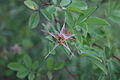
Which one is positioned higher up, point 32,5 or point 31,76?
point 32,5

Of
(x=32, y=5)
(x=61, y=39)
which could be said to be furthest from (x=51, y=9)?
(x=61, y=39)

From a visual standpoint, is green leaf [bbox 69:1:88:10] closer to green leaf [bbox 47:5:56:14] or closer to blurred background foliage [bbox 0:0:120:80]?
blurred background foliage [bbox 0:0:120:80]

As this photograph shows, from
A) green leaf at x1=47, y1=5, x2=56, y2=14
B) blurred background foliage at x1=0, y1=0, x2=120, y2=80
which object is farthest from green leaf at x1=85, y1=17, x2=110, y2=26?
green leaf at x1=47, y1=5, x2=56, y2=14

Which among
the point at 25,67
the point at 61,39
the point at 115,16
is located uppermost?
the point at 61,39

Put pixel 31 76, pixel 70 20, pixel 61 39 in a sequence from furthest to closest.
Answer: pixel 31 76
pixel 70 20
pixel 61 39

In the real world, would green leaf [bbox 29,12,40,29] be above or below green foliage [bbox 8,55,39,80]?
above

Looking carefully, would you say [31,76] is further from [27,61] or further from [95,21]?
[95,21]

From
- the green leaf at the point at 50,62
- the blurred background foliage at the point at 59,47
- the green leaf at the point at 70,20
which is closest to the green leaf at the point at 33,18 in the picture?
the blurred background foliage at the point at 59,47

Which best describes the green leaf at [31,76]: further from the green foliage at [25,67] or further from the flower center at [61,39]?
the flower center at [61,39]

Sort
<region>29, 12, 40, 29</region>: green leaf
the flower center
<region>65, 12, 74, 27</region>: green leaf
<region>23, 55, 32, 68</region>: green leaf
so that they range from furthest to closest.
Result: <region>23, 55, 32, 68</region>: green leaf < <region>29, 12, 40, 29</region>: green leaf < <region>65, 12, 74, 27</region>: green leaf < the flower center
